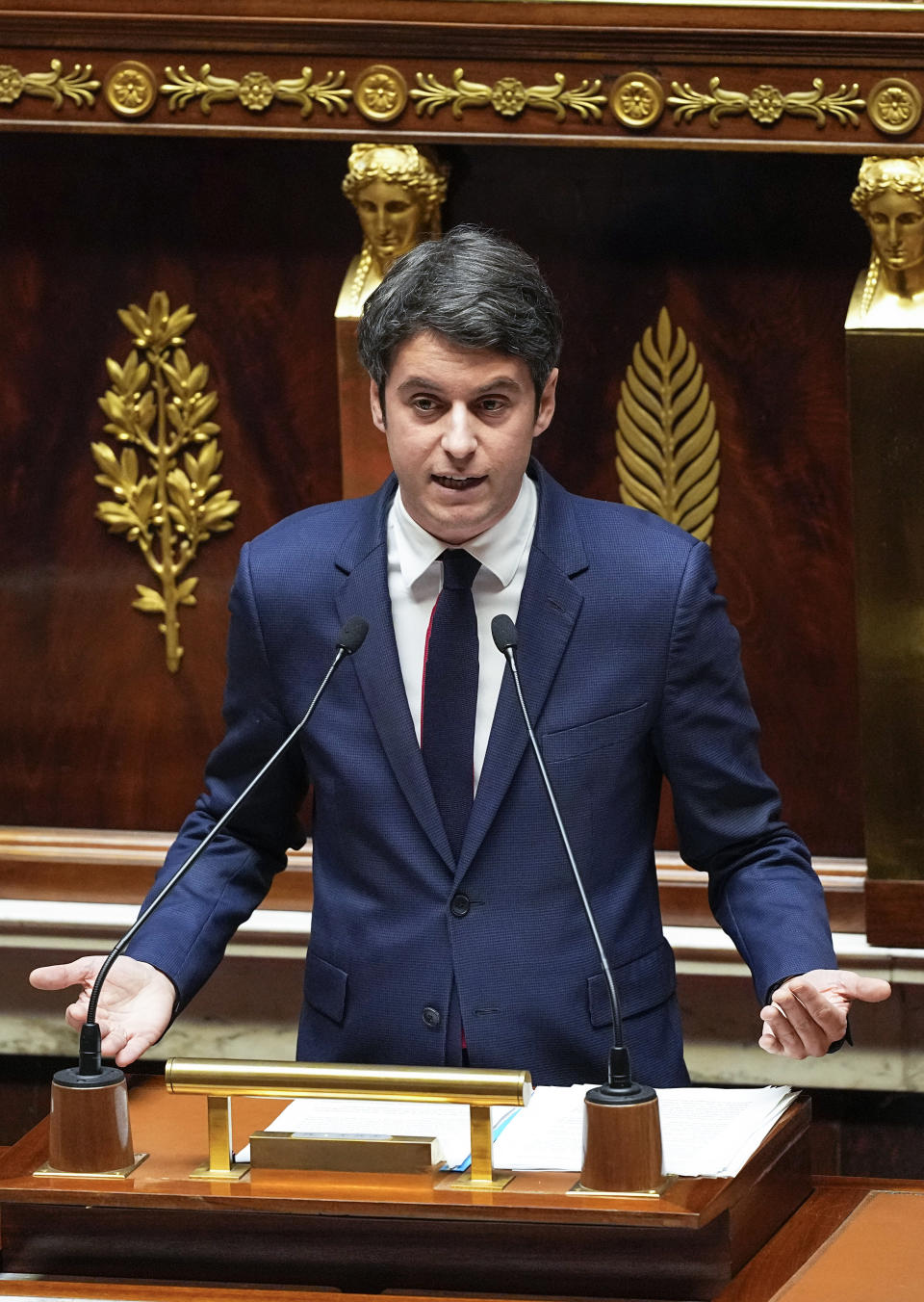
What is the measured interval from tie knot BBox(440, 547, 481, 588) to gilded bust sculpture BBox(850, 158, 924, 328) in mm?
869

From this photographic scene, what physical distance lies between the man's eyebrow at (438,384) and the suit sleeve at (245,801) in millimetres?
350

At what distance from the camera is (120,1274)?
5.59 feet

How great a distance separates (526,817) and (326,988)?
0.97 feet

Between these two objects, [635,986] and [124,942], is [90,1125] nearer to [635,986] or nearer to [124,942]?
[124,942]

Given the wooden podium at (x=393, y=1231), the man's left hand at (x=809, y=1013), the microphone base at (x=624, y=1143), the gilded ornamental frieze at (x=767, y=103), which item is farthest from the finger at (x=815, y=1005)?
the gilded ornamental frieze at (x=767, y=103)

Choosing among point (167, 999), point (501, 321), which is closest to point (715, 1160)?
point (167, 999)

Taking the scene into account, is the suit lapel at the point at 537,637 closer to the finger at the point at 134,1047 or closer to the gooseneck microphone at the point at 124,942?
the gooseneck microphone at the point at 124,942

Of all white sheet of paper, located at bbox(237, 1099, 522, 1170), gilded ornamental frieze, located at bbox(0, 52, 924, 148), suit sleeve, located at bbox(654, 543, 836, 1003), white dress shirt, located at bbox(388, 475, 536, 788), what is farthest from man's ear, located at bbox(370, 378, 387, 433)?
gilded ornamental frieze, located at bbox(0, 52, 924, 148)

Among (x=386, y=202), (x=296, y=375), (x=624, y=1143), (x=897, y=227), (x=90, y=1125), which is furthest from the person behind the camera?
(x=296, y=375)

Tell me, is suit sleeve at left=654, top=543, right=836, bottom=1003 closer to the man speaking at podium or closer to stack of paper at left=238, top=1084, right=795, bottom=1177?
the man speaking at podium

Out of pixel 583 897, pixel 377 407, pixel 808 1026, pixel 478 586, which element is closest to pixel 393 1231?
pixel 583 897

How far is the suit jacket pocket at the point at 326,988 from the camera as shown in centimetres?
216

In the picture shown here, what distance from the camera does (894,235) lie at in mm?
2729

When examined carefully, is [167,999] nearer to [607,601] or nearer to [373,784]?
[373,784]
